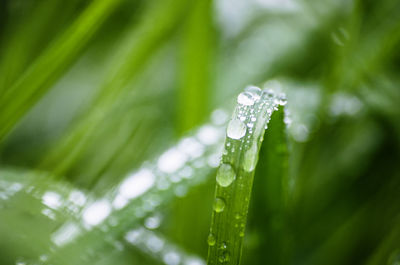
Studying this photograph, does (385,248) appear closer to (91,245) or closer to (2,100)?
(91,245)

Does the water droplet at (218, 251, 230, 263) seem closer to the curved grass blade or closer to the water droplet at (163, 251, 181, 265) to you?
the curved grass blade

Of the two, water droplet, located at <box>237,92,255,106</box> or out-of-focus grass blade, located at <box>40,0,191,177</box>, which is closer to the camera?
water droplet, located at <box>237,92,255,106</box>

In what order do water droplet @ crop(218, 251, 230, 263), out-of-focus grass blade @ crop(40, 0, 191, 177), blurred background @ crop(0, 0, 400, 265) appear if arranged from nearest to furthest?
water droplet @ crop(218, 251, 230, 263), blurred background @ crop(0, 0, 400, 265), out-of-focus grass blade @ crop(40, 0, 191, 177)

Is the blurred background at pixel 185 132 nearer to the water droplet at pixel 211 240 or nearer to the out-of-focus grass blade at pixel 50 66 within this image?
the out-of-focus grass blade at pixel 50 66

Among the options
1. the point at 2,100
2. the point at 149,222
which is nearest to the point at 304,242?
the point at 149,222

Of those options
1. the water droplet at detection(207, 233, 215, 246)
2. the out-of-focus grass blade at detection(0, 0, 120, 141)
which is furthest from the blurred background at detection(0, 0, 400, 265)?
the water droplet at detection(207, 233, 215, 246)

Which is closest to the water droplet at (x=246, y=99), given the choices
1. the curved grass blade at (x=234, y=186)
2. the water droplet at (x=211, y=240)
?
the curved grass blade at (x=234, y=186)
